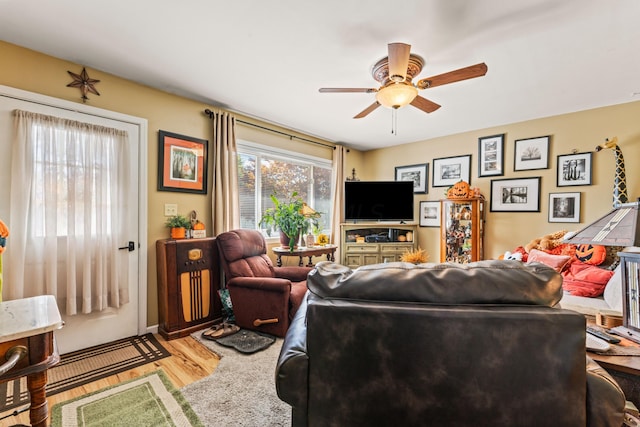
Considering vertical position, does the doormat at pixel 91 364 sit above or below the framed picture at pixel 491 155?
below

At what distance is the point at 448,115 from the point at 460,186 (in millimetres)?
1006

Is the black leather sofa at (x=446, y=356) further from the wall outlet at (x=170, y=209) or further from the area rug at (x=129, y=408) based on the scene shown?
the wall outlet at (x=170, y=209)

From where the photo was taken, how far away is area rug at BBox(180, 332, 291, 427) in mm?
1650

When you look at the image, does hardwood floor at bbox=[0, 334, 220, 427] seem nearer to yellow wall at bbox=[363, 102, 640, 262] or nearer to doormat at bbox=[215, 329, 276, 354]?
doormat at bbox=[215, 329, 276, 354]

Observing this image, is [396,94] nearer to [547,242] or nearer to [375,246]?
[547,242]

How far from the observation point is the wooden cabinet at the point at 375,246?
466 centimetres

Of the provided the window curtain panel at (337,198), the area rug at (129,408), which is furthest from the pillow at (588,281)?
the area rug at (129,408)

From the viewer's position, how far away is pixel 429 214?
4820 mm

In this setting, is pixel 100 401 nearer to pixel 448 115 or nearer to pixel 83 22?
pixel 83 22

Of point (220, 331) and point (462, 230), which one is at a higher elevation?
point (462, 230)

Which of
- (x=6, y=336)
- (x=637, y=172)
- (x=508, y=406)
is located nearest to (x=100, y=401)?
(x=6, y=336)

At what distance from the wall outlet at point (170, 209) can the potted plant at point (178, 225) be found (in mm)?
44

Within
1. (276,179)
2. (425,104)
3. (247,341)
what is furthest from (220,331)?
(425,104)

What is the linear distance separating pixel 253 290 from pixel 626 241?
8.63 feet
